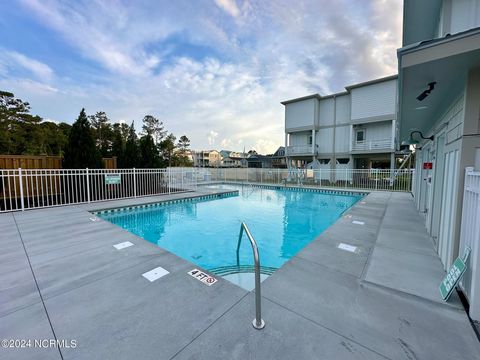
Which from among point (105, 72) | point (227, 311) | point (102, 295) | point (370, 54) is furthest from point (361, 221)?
point (105, 72)

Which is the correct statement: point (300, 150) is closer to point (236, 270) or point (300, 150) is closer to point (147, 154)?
point (147, 154)

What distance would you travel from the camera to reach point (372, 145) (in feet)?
51.0

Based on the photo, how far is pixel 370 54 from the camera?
880cm

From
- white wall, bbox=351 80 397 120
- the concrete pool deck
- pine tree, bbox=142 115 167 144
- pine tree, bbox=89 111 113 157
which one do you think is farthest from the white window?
pine tree, bbox=89 111 113 157

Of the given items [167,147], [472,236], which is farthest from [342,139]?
[167,147]

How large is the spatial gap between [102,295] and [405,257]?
4.37 metres

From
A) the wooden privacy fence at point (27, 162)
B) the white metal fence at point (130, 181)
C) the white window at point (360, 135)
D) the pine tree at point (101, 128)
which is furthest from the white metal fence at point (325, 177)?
the pine tree at point (101, 128)

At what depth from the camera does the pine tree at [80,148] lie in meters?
8.77

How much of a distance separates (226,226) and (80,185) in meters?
6.09

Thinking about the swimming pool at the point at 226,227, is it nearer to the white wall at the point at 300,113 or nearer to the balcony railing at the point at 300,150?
the balcony railing at the point at 300,150

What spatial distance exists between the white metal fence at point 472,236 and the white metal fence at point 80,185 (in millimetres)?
9409

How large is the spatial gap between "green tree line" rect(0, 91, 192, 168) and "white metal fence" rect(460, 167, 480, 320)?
11486 mm

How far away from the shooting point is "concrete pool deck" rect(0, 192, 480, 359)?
1.57 metres

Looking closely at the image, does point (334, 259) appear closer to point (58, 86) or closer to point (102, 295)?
point (102, 295)
